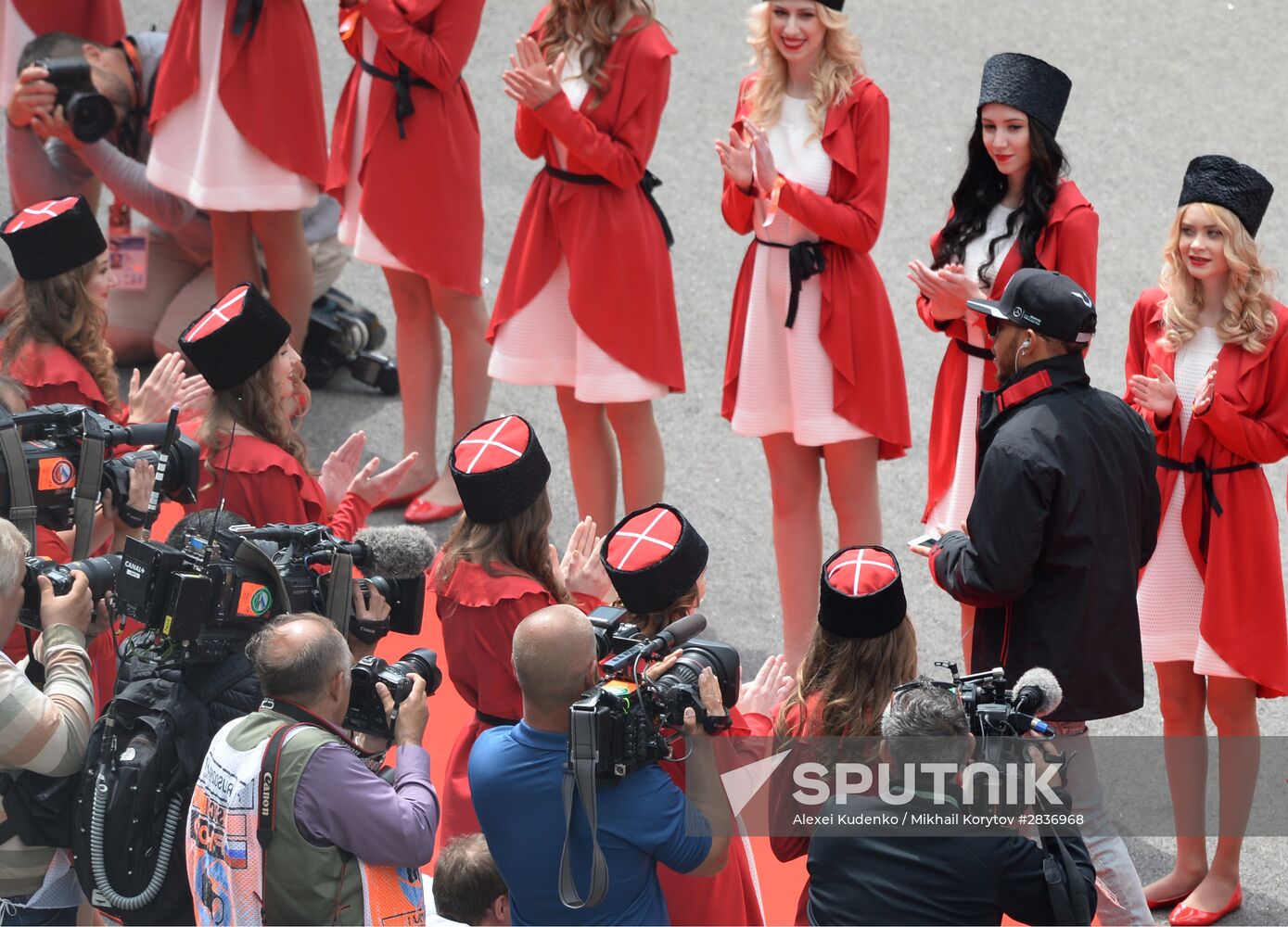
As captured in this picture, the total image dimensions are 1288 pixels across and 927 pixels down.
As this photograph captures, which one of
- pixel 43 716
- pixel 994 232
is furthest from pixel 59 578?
pixel 994 232

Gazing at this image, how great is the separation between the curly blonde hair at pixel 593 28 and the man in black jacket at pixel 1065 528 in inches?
71.5

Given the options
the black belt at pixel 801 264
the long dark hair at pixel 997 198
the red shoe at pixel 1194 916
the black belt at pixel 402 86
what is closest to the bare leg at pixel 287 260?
the black belt at pixel 402 86

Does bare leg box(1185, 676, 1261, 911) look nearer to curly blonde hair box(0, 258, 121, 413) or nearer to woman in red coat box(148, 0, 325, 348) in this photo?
curly blonde hair box(0, 258, 121, 413)

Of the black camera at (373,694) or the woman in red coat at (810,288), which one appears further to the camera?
the woman in red coat at (810,288)

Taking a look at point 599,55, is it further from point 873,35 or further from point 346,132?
point 873,35

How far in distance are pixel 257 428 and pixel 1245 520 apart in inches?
105

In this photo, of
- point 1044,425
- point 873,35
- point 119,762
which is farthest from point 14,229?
point 873,35

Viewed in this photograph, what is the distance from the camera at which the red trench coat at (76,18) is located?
7.12m

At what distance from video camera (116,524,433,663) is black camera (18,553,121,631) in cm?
19

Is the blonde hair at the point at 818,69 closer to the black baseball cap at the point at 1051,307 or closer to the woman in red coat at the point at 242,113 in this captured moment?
the black baseball cap at the point at 1051,307

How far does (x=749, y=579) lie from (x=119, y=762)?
10.1 feet

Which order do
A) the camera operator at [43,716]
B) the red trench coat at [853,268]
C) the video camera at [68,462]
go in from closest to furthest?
the camera operator at [43,716], the video camera at [68,462], the red trench coat at [853,268]

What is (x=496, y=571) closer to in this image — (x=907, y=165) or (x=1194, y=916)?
(x=1194, y=916)

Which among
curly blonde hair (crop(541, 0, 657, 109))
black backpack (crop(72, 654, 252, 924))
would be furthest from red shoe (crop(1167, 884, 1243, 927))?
curly blonde hair (crop(541, 0, 657, 109))
